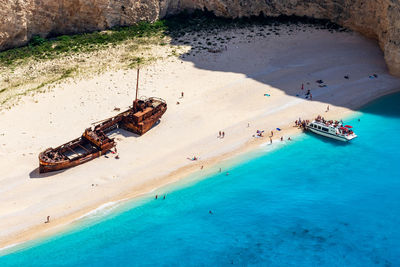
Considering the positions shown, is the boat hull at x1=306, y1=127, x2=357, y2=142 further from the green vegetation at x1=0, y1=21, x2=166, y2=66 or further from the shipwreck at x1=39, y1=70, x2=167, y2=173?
A: the green vegetation at x1=0, y1=21, x2=166, y2=66

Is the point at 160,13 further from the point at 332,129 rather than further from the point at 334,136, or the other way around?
the point at 334,136

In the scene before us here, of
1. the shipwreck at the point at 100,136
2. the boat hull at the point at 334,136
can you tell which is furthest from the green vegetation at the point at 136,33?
the boat hull at the point at 334,136

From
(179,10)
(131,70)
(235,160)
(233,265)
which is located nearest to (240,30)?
(179,10)

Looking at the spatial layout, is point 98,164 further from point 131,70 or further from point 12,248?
point 131,70

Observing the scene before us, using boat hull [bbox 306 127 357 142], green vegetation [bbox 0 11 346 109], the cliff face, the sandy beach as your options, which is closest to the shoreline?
the sandy beach

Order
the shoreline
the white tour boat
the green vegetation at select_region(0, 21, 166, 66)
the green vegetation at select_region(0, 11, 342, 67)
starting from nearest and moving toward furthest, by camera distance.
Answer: the shoreline, the white tour boat, the green vegetation at select_region(0, 21, 166, 66), the green vegetation at select_region(0, 11, 342, 67)

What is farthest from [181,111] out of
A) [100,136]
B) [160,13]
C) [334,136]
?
[160,13]

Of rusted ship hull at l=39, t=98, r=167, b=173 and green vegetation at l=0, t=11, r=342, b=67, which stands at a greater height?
green vegetation at l=0, t=11, r=342, b=67
